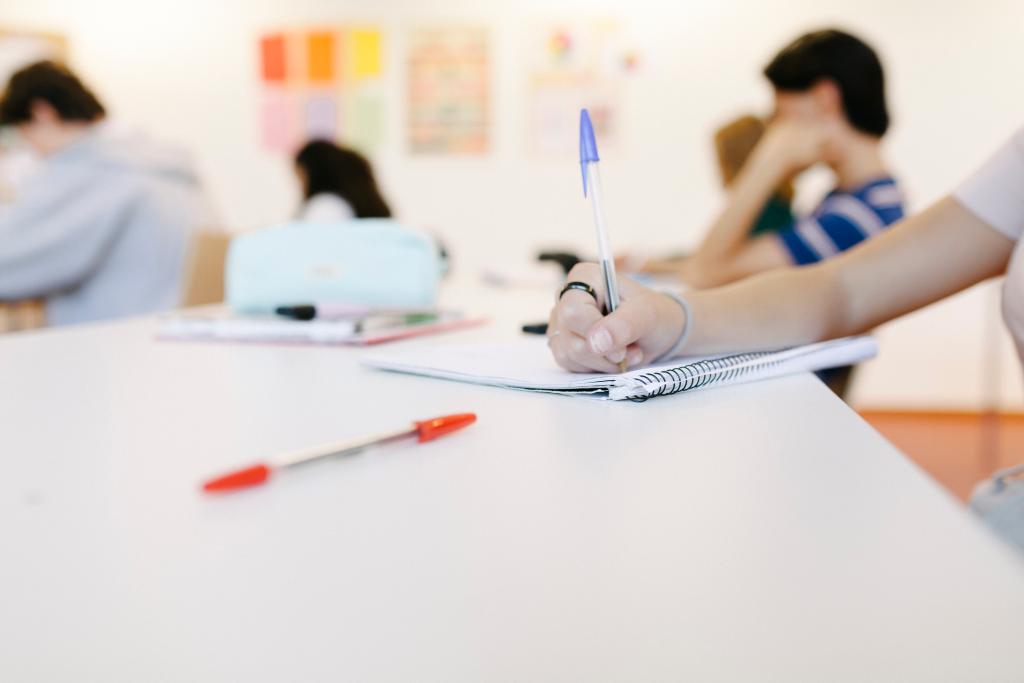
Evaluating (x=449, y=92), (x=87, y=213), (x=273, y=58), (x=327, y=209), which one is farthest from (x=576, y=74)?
(x=87, y=213)

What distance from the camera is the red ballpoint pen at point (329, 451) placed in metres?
0.41

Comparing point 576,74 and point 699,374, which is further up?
point 576,74

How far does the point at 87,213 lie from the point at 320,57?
6.77 ft

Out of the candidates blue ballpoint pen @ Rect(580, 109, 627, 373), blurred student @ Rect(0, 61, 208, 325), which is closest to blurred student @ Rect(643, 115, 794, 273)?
blurred student @ Rect(0, 61, 208, 325)

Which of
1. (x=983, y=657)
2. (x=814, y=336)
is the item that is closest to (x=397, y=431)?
(x=983, y=657)

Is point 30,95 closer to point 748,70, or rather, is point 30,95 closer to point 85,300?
point 85,300

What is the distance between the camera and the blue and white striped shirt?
170cm

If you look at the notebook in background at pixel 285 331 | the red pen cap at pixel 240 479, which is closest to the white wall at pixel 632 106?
the notebook in background at pixel 285 331

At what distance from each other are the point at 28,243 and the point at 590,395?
1.88 metres

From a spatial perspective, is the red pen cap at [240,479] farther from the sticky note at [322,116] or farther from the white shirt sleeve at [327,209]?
the sticky note at [322,116]

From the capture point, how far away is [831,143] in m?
1.81

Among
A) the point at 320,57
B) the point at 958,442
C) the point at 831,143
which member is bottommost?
the point at 958,442

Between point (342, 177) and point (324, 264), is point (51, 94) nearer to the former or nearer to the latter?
point (342, 177)

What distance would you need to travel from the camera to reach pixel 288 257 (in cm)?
113
